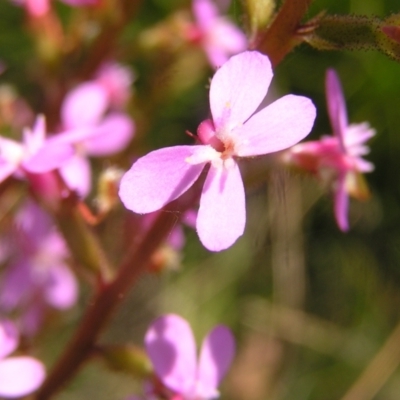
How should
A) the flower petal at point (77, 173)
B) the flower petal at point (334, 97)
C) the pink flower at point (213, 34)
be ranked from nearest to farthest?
1. the flower petal at point (334, 97)
2. the flower petal at point (77, 173)
3. the pink flower at point (213, 34)

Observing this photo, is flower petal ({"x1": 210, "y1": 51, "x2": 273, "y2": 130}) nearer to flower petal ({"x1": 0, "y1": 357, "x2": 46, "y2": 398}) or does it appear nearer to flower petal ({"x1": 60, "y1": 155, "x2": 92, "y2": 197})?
flower petal ({"x1": 0, "y1": 357, "x2": 46, "y2": 398})

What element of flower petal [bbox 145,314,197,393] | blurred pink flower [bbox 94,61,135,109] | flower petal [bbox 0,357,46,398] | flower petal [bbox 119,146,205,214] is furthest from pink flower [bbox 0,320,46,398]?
blurred pink flower [bbox 94,61,135,109]

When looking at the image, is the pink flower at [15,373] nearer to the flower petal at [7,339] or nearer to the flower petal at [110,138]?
the flower petal at [7,339]

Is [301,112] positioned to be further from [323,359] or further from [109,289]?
[323,359]

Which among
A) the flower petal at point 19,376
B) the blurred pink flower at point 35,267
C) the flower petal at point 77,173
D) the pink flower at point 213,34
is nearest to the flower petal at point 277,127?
the flower petal at point 19,376

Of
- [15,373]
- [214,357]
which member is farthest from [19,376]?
[214,357]

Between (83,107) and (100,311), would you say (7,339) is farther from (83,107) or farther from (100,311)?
(83,107)
